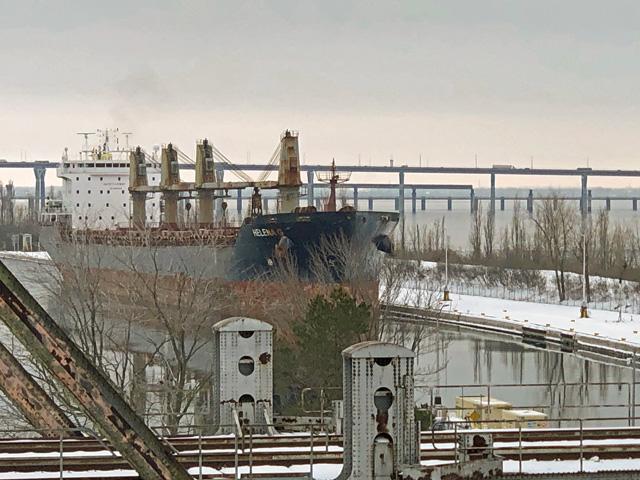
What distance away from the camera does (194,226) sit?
49.4 metres

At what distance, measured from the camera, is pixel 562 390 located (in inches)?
1291

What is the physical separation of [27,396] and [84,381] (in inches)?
45.3

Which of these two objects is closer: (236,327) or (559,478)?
(559,478)

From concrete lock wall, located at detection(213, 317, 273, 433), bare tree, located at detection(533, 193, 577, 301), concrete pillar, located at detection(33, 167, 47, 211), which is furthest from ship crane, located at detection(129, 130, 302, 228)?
concrete pillar, located at detection(33, 167, 47, 211)

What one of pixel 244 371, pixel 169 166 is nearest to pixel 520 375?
pixel 244 371

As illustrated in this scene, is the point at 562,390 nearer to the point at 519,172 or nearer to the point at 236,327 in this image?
the point at 236,327

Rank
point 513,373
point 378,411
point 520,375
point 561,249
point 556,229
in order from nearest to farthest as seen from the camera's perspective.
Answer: point 378,411
point 520,375
point 513,373
point 556,229
point 561,249

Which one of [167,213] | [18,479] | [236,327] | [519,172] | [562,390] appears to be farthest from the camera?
[519,172]

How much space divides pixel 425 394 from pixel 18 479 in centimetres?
1987

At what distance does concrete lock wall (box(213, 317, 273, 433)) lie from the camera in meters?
12.5

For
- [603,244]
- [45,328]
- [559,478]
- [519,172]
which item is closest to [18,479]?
[45,328]

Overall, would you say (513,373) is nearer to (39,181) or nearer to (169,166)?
(169,166)

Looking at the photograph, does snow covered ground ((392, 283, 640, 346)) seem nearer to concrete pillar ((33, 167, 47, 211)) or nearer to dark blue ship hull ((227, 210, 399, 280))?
dark blue ship hull ((227, 210, 399, 280))

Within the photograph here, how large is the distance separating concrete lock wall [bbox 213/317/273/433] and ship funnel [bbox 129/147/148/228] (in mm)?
45606
